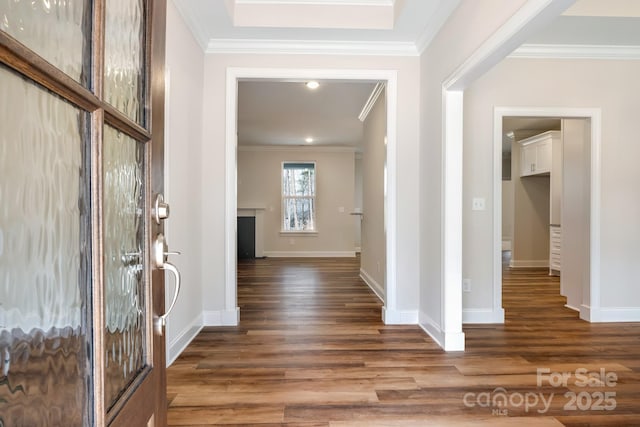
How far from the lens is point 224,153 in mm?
3145

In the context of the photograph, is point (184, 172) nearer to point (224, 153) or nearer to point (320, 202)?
point (224, 153)

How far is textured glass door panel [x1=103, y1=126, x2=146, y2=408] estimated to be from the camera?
28.0 inches

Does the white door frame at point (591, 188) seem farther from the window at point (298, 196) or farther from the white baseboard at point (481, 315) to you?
the window at point (298, 196)

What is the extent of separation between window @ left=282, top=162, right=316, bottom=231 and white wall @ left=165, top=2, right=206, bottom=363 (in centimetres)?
537


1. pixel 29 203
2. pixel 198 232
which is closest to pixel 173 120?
pixel 198 232

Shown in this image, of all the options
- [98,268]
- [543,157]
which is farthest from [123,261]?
[543,157]

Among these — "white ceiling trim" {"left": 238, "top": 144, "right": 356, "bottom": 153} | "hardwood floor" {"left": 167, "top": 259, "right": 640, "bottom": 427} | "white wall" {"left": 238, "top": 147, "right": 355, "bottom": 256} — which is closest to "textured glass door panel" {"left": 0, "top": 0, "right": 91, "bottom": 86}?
"hardwood floor" {"left": 167, "top": 259, "right": 640, "bottom": 427}

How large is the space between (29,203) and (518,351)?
2.97m

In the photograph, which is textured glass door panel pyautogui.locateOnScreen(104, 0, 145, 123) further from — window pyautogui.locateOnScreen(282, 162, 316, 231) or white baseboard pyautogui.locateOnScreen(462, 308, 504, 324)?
window pyautogui.locateOnScreen(282, 162, 316, 231)

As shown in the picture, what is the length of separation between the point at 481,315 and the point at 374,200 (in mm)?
1929

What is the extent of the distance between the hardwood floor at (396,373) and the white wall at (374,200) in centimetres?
85

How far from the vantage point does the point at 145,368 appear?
845 millimetres

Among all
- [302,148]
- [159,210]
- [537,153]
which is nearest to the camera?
[159,210]

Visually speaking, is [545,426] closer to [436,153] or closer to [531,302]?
[436,153]
